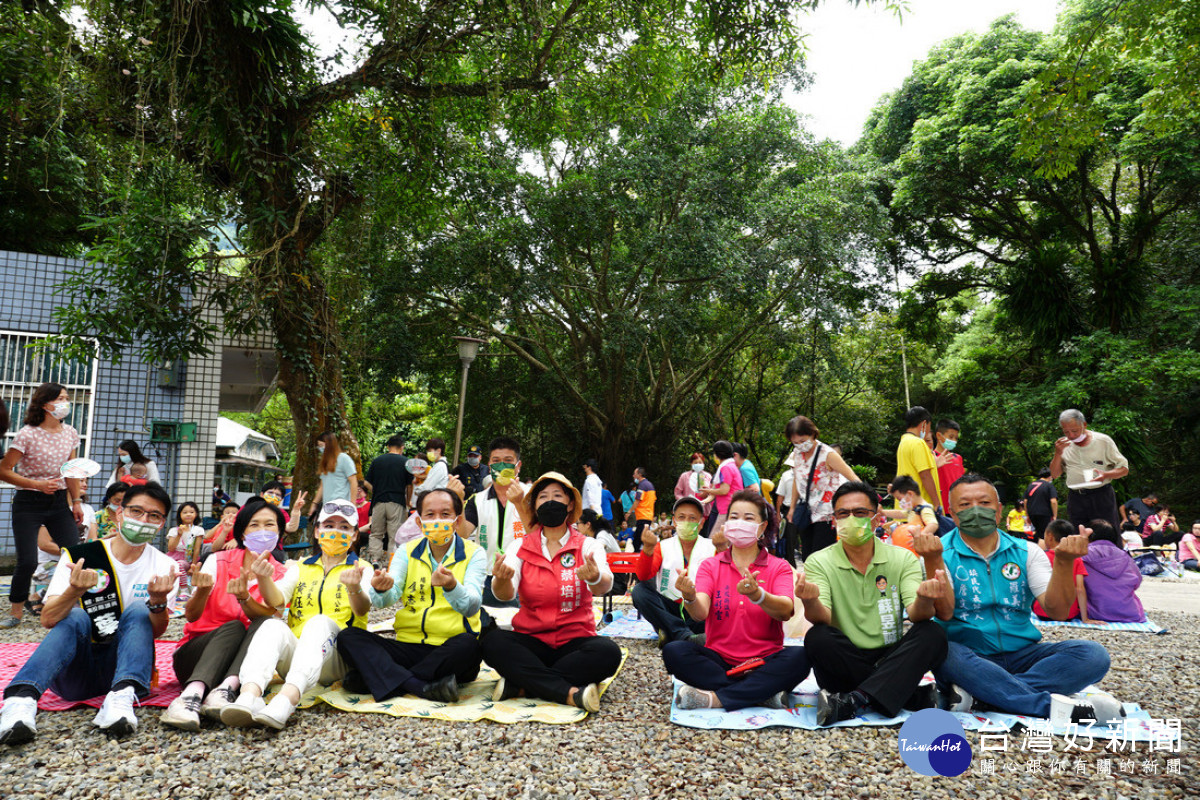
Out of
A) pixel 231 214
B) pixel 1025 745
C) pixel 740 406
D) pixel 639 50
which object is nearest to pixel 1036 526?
pixel 1025 745

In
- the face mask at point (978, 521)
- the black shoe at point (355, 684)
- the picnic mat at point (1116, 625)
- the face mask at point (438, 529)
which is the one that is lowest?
the picnic mat at point (1116, 625)

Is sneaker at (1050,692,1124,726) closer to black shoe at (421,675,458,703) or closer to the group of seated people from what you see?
the group of seated people

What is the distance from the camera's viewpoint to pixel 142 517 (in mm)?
Answer: 3725

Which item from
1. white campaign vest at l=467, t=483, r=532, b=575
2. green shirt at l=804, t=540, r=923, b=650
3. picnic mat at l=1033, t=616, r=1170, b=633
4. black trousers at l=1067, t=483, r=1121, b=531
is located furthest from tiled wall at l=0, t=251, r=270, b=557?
black trousers at l=1067, t=483, r=1121, b=531

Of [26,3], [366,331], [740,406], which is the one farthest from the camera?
[740,406]

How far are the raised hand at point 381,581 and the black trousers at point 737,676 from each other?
143 cm

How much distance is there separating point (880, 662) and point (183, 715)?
10.4ft

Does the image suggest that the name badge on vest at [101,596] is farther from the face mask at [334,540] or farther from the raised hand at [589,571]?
the raised hand at [589,571]

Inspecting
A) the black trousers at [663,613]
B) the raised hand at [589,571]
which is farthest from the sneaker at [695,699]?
the black trousers at [663,613]

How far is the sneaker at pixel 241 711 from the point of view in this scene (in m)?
3.35


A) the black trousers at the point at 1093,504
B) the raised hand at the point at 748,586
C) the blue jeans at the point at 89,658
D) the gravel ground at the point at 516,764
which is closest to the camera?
the gravel ground at the point at 516,764

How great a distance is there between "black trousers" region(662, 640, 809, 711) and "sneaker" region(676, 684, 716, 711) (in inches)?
2.0

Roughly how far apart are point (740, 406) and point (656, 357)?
6.35 m

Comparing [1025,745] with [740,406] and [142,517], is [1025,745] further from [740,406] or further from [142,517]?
[740,406]
